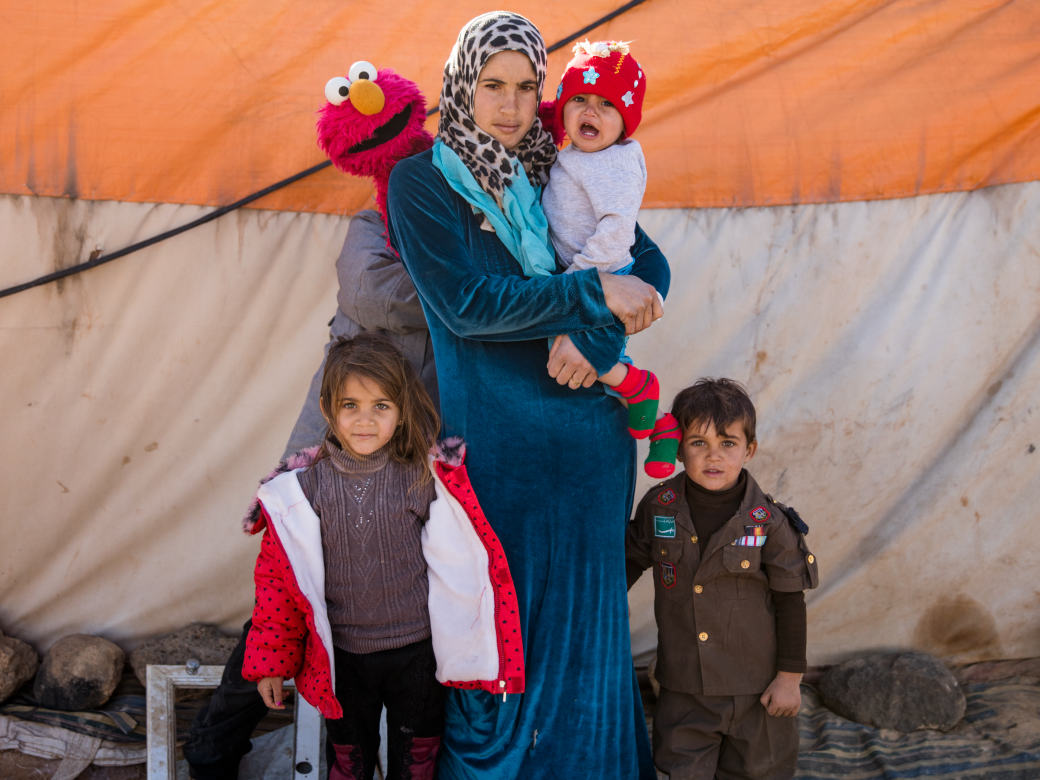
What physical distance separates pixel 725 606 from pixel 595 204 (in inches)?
34.0

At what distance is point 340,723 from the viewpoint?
1.62 metres

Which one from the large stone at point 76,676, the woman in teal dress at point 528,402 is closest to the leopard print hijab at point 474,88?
the woman in teal dress at point 528,402

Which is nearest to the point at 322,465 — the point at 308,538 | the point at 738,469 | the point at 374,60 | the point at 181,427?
the point at 308,538

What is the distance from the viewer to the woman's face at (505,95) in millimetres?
1507

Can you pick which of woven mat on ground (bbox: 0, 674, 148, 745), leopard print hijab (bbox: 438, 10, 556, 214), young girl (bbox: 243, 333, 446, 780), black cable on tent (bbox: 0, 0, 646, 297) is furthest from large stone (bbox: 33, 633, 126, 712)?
leopard print hijab (bbox: 438, 10, 556, 214)

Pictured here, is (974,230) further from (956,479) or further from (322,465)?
(322,465)

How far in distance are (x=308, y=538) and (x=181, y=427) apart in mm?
1207

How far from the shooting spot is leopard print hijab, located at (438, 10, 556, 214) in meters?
1.50

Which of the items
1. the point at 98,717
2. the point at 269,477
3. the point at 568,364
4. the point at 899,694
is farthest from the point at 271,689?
the point at 899,694

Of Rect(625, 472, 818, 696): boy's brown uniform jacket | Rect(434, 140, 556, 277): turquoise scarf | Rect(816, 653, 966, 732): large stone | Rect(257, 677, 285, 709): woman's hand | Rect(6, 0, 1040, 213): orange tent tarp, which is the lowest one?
Rect(816, 653, 966, 732): large stone

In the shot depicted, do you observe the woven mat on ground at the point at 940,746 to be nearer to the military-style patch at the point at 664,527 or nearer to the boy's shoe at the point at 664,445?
the military-style patch at the point at 664,527

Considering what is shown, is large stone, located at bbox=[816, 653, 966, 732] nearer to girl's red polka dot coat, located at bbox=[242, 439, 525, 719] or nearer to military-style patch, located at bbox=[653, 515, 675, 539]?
military-style patch, located at bbox=[653, 515, 675, 539]

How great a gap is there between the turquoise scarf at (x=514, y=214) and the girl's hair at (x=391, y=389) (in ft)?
1.00

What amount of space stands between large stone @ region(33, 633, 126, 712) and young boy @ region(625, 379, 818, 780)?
5.28 ft
